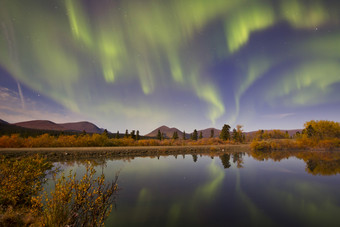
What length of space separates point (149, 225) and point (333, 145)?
238 ft

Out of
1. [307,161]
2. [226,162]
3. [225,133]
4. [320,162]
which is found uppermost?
[225,133]

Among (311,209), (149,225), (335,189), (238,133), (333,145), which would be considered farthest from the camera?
(238,133)

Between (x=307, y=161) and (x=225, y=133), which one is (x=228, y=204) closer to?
(x=307, y=161)

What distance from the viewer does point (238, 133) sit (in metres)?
97.5

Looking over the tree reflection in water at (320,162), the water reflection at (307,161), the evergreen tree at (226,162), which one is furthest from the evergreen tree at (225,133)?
the evergreen tree at (226,162)

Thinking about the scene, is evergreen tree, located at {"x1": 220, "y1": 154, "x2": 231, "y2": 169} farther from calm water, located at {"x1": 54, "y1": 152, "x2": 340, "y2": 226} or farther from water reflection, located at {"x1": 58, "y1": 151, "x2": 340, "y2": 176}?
calm water, located at {"x1": 54, "y1": 152, "x2": 340, "y2": 226}

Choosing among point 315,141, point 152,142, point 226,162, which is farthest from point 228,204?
point 315,141

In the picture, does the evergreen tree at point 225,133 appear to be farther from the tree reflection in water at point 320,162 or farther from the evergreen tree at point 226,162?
the evergreen tree at point 226,162

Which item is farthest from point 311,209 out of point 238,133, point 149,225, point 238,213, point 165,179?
point 238,133

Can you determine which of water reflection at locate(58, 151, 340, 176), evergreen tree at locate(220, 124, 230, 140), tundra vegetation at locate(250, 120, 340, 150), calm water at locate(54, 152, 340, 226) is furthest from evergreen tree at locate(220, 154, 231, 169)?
evergreen tree at locate(220, 124, 230, 140)

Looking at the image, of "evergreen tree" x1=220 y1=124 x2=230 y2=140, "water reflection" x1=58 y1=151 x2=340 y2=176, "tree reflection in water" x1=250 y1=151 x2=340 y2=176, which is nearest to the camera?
"tree reflection in water" x1=250 y1=151 x2=340 y2=176

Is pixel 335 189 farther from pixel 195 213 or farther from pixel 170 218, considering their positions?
pixel 170 218

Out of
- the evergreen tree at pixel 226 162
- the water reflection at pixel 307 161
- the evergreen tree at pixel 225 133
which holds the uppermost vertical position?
the evergreen tree at pixel 225 133

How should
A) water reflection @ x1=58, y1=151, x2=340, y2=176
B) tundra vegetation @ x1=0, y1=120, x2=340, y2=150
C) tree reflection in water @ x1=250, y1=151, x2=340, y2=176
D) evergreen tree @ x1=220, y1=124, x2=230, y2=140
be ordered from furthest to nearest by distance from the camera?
evergreen tree @ x1=220, y1=124, x2=230, y2=140
tundra vegetation @ x1=0, y1=120, x2=340, y2=150
water reflection @ x1=58, y1=151, x2=340, y2=176
tree reflection in water @ x1=250, y1=151, x2=340, y2=176
